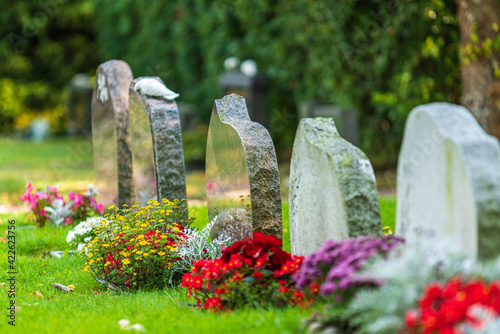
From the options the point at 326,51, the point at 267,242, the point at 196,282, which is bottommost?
the point at 196,282

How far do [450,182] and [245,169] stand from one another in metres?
1.82

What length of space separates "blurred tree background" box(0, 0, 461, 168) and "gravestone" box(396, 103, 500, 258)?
5.81 meters

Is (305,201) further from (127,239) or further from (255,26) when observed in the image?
(255,26)

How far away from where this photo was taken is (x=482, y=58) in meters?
8.37

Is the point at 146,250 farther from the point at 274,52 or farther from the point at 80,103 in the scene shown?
the point at 80,103

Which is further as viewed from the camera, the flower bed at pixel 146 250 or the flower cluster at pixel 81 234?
the flower cluster at pixel 81 234

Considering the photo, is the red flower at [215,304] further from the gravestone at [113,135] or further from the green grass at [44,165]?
the green grass at [44,165]

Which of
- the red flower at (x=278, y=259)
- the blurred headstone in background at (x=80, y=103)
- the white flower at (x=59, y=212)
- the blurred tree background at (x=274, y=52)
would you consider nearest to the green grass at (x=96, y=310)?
the red flower at (x=278, y=259)

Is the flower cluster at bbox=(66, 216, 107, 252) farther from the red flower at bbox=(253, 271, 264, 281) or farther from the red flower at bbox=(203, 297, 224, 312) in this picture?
the red flower at bbox=(253, 271, 264, 281)

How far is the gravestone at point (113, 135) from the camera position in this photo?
658 cm

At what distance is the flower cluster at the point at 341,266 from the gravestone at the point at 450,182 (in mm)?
223

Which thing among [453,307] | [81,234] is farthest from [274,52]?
[453,307]

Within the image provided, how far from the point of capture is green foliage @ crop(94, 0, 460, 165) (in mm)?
9828

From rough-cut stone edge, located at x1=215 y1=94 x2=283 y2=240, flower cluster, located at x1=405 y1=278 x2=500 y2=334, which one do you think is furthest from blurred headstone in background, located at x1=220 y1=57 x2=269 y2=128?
flower cluster, located at x1=405 y1=278 x2=500 y2=334
